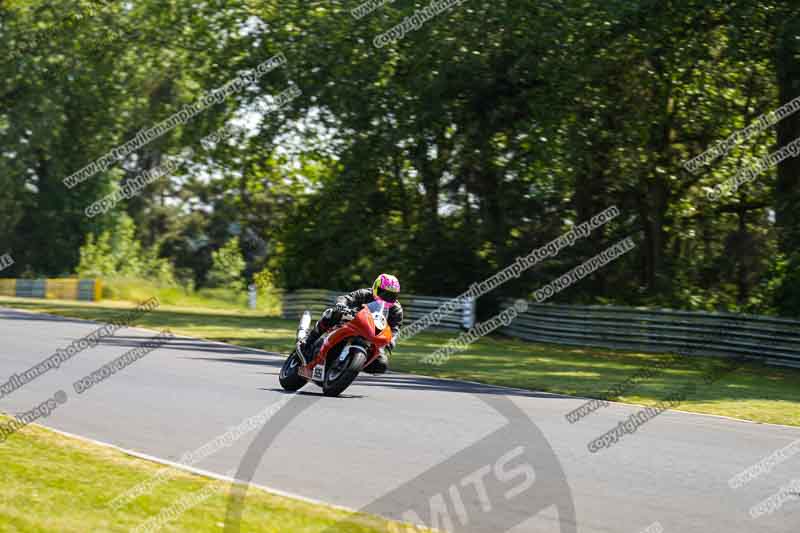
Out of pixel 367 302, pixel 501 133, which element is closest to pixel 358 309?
pixel 367 302

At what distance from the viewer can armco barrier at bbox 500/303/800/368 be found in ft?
75.6

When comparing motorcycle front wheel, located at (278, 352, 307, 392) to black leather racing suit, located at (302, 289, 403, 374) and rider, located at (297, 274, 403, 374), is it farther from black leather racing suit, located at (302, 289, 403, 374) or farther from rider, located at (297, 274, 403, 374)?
black leather racing suit, located at (302, 289, 403, 374)

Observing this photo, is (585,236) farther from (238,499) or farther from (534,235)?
(238,499)

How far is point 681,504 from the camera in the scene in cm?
815

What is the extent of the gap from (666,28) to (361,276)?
43.6ft

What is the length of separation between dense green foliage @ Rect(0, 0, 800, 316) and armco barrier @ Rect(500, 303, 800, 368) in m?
0.82

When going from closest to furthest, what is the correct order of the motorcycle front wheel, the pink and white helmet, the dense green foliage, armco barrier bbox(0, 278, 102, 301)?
the pink and white helmet, the motorcycle front wheel, the dense green foliage, armco barrier bbox(0, 278, 102, 301)

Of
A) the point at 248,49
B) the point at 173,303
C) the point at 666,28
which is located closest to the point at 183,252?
the point at 173,303

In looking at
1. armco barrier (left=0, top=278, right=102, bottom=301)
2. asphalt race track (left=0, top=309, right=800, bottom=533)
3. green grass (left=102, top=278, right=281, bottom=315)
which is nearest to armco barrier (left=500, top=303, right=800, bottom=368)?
asphalt race track (left=0, top=309, right=800, bottom=533)

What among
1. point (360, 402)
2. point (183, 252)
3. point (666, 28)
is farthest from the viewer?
point (183, 252)

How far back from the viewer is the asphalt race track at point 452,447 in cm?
782

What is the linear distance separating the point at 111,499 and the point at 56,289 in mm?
43878

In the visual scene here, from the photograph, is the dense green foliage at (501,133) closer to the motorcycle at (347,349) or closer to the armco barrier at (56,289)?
the armco barrier at (56,289)

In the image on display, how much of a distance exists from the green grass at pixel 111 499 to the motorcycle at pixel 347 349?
193 inches
